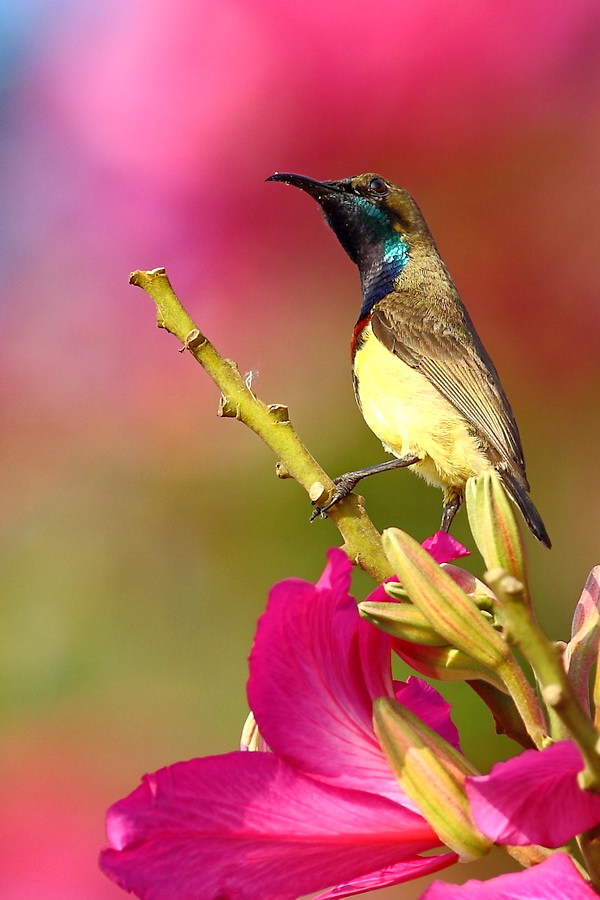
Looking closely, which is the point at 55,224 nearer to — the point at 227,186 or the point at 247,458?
the point at 227,186

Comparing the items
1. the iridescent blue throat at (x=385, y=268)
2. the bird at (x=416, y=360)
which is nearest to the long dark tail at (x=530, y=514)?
the bird at (x=416, y=360)

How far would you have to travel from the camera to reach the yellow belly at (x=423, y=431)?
50.7 inches

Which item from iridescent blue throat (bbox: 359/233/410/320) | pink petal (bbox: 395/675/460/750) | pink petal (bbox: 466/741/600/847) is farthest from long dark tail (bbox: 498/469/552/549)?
pink petal (bbox: 466/741/600/847)

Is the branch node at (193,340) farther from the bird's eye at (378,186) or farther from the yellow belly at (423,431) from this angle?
the bird's eye at (378,186)

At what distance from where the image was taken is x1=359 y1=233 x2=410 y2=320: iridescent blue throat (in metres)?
1.51

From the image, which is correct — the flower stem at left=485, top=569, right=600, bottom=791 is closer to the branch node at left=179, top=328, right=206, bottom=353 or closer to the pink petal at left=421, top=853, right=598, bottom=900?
the pink petal at left=421, top=853, right=598, bottom=900

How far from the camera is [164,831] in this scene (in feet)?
1.19

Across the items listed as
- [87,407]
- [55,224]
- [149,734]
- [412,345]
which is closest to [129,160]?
[55,224]

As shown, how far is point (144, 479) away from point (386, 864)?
50.7 inches

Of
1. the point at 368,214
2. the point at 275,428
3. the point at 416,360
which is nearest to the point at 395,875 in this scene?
the point at 275,428

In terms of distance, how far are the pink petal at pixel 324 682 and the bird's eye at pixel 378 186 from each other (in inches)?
45.4

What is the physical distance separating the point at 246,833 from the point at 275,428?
0.15 metres

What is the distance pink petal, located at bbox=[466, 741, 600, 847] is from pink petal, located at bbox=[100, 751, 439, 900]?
0.19 ft

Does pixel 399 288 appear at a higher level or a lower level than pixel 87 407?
lower
